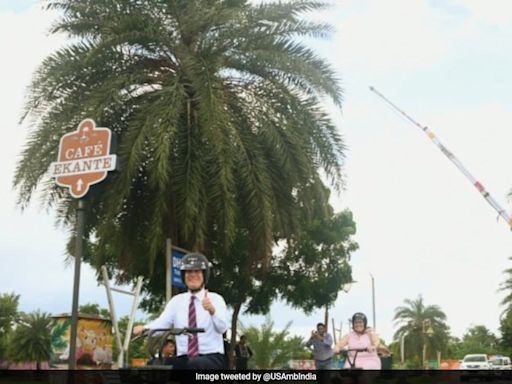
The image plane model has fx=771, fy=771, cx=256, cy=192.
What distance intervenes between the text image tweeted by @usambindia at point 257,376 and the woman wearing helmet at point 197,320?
0.06 m

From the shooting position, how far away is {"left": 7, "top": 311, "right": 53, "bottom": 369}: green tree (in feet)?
178

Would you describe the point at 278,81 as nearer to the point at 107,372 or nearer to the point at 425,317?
the point at 107,372

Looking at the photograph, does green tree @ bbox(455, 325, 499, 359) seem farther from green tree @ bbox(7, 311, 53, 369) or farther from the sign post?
the sign post

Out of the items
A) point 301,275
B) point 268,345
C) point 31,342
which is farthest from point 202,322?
point 31,342

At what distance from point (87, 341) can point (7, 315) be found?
37.8 meters

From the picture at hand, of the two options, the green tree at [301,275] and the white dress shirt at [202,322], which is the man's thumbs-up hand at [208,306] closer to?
the white dress shirt at [202,322]

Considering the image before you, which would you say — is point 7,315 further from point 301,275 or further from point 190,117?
point 190,117

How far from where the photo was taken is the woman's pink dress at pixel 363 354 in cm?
845

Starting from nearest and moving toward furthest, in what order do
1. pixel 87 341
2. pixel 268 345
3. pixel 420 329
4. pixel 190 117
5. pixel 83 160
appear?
pixel 83 160, pixel 190 117, pixel 87 341, pixel 268 345, pixel 420 329

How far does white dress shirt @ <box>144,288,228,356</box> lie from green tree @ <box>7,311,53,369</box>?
1991 inches

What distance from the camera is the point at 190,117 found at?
15656 mm

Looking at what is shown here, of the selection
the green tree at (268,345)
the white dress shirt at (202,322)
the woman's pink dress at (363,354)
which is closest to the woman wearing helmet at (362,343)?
the woman's pink dress at (363,354)

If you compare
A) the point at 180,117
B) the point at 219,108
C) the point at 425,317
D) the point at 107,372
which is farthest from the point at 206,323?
the point at 425,317

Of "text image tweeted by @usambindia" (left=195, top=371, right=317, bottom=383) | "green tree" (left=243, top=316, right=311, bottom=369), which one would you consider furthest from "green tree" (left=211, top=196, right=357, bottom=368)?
"text image tweeted by @usambindia" (left=195, top=371, right=317, bottom=383)
